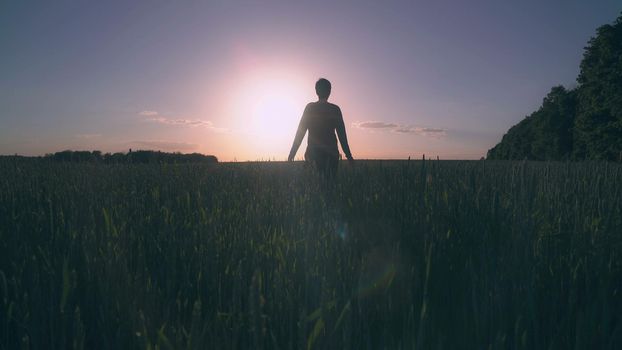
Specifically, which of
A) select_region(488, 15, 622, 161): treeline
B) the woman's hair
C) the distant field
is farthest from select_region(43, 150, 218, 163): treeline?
select_region(488, 15, 622, 161): treeline

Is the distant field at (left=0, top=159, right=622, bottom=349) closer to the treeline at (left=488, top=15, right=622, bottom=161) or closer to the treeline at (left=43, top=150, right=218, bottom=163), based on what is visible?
the treeline at (left=43, top=150, right=218, bottom=163)

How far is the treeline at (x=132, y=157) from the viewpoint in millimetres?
11301

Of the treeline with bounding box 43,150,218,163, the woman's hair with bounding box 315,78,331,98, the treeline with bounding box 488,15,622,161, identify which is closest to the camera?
the woman's hair with bounding box 315,78,331,98

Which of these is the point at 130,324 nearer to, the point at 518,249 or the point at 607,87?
the point at 518,249

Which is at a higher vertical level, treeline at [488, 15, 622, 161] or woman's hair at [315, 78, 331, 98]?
treeline at [488, 15, 622, 161]

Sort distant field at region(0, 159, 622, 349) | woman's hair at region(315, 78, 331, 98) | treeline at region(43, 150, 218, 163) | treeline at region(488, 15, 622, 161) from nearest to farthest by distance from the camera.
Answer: distant field at region(0, 159, 622, 349) → woman's hair at region(315, 78, 331, 98) → treeline at region(43, 150, 218, 163) → treeline at region(488, 15, 622, 161)

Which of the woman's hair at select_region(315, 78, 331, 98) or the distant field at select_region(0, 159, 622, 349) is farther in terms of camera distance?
the woman's hair at select_region(315, 78, 331, 98)

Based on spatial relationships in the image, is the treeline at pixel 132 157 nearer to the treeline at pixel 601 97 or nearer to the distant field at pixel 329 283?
the distant field at pixel 329 283

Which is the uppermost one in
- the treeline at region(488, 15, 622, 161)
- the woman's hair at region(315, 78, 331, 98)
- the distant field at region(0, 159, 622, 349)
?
the treeline at region(488, 15, 622, 161)

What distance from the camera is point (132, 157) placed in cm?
1589

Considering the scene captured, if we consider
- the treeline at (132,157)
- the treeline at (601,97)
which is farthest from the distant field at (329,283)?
the treeline at (601,97)

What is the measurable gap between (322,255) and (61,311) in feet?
3.61

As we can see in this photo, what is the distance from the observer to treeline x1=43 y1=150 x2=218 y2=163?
37.1ft

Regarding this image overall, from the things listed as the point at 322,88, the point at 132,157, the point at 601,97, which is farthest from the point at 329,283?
the point at 601,97
